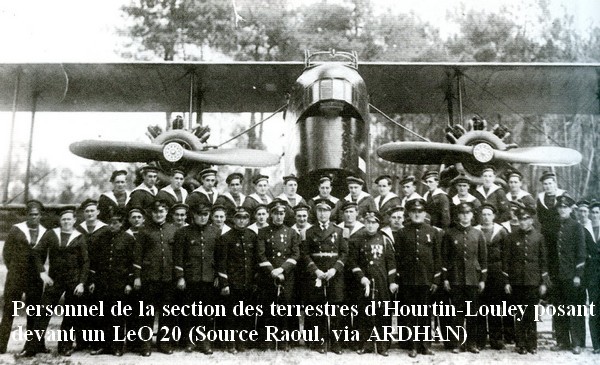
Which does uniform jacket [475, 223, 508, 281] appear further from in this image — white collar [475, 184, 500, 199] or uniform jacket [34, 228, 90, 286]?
uniform jacket [34, 228, 90, 286]

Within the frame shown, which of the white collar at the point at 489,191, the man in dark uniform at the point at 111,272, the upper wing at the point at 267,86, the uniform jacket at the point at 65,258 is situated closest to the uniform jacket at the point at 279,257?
the man in dark uniform at the point at 111,272

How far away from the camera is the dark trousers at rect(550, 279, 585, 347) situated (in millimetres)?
5102

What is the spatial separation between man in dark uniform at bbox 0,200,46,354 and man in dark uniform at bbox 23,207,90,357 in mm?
76

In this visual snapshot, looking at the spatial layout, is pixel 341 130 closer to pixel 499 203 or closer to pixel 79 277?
pixel 499 203

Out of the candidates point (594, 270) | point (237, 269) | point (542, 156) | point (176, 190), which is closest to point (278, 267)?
point (237, 269)

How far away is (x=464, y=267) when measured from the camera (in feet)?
16.9

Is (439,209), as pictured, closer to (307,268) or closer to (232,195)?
(307,268)

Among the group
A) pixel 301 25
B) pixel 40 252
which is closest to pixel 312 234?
pixel 40 252

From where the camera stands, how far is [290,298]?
17.0ft

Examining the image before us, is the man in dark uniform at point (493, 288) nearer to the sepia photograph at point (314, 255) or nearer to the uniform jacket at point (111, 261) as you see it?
the sepia photograph at point (314, 255)

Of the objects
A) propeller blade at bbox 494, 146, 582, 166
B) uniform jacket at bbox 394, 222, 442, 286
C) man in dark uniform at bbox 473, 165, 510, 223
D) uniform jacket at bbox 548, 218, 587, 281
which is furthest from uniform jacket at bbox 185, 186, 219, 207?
uniform jacket at bbox 548, 218, 587, 281

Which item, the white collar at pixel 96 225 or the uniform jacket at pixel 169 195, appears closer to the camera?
the white collar at pixel 96 225

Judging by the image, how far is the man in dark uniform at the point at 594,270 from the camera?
5.05 metres

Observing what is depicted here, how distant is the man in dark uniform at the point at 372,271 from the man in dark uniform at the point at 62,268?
272 cm
